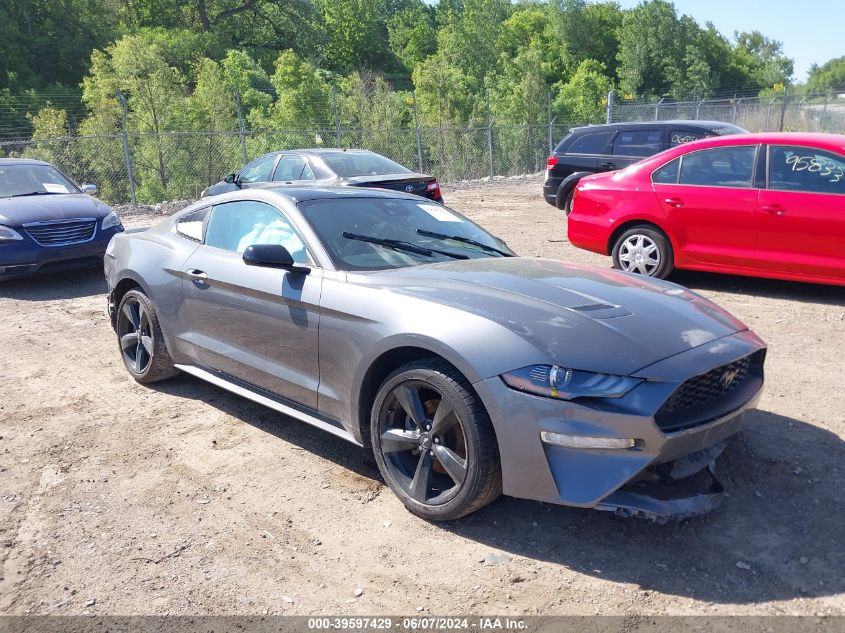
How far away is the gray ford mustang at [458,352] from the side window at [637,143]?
25.4 ft

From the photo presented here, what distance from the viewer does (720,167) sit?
7.50 metres

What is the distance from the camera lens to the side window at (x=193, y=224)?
16.5ft

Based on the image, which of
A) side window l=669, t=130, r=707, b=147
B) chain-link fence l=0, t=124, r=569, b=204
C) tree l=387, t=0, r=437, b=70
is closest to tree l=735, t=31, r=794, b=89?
tree l=387, t=0, r=437, b=70

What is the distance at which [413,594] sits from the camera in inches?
114

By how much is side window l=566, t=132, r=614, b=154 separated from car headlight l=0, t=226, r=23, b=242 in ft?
28.2

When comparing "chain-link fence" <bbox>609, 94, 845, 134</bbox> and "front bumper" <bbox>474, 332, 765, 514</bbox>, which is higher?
"chain-link fence" <bbox>609, 94, 845, 134</bbox>

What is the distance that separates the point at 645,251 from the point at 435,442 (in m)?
5.35

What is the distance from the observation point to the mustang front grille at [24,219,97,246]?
881cm

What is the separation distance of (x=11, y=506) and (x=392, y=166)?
8.46 meters

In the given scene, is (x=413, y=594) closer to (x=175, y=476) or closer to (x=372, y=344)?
(x=372, y=344)

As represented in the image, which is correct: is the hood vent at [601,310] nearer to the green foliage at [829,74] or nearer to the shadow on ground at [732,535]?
the shadow on ground at [732,535]

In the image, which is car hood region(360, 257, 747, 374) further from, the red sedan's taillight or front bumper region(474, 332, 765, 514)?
the red sedan's taillight

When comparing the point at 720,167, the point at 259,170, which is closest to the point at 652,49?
the point at 259,170

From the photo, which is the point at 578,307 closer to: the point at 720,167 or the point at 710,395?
the point at 710,395
